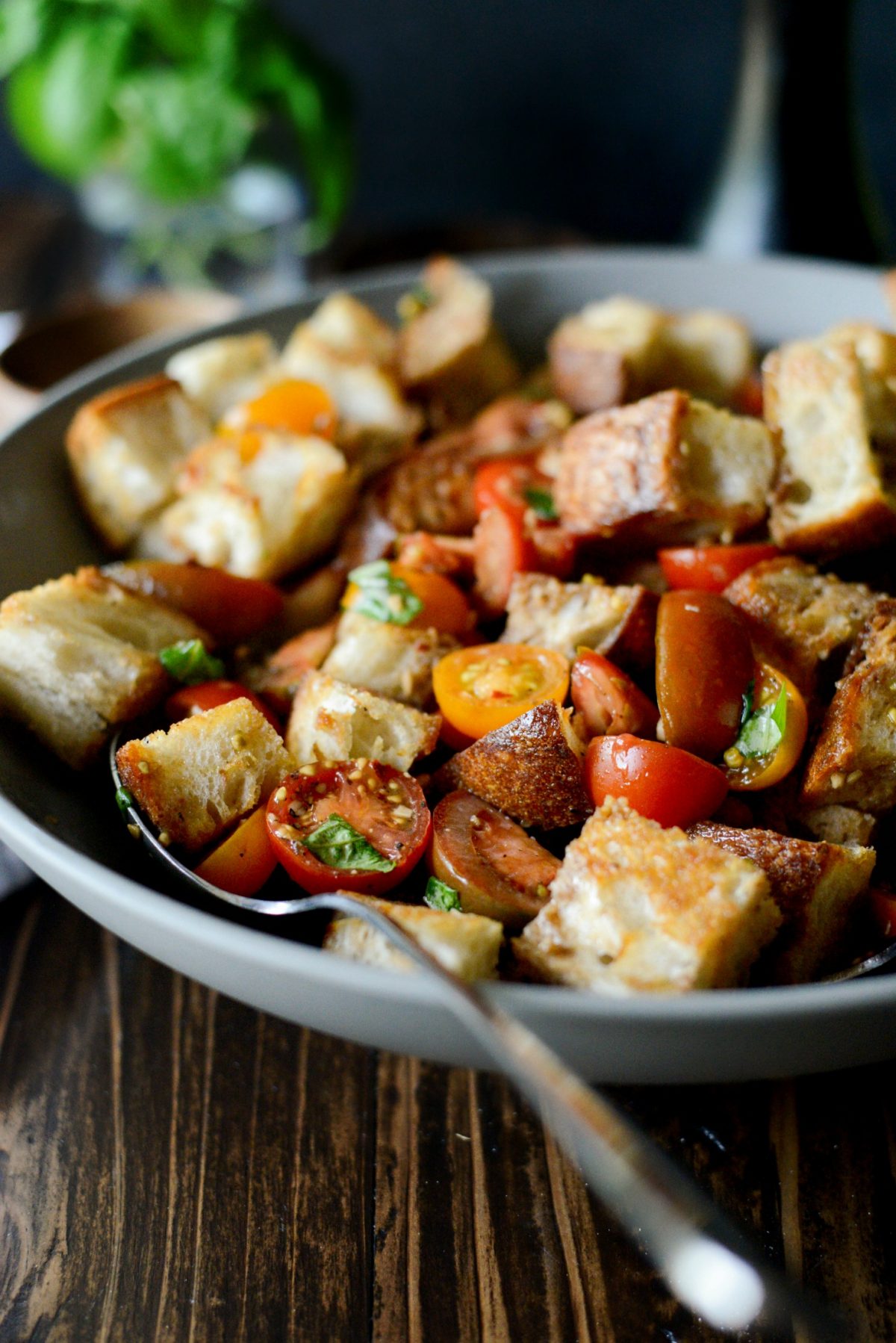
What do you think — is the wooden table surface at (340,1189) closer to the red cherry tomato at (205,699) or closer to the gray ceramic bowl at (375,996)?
the gray ceramic bowl at (375,996)

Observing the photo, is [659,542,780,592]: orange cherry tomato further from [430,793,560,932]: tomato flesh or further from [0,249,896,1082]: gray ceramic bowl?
[0,249,896,1082]: gray ceramic bowl

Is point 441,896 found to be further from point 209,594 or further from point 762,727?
point 209,594

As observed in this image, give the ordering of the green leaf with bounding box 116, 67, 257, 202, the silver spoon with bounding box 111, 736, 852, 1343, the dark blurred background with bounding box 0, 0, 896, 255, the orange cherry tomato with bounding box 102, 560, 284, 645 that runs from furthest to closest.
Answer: the dark blurred background with bounding box 0, 0, 896, 255
the green leaf with bounding box 116, 67, 257, 202
the orange cherry tomato with bounding box 102, 560, 284, 645
the silver spoon with bounding box 111, 736, 852, 1343

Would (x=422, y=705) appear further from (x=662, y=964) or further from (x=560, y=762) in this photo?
(x=662, y=964)

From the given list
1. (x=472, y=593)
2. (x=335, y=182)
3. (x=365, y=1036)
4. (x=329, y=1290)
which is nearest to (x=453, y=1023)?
(x=365, y=1036)

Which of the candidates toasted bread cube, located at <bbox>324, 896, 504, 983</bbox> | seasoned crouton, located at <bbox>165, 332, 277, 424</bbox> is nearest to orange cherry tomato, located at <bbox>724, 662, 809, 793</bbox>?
toasted bread cube, located at <bbox>324, 896, 504, 983</bbox>
